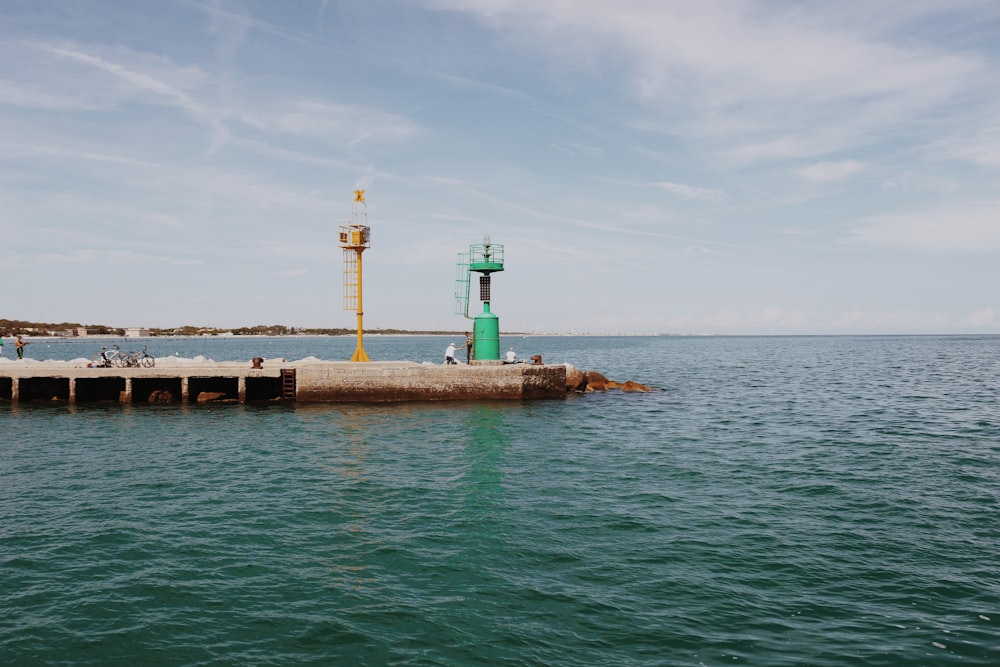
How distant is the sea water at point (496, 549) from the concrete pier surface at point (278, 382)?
285 inches

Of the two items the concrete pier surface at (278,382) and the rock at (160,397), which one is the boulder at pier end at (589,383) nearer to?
the concrete pier surface at (278,382)

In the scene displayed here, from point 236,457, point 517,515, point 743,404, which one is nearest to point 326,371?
point 236,457

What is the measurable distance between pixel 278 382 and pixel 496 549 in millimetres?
24060

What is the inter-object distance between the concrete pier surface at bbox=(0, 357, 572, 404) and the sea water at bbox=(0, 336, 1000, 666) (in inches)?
285

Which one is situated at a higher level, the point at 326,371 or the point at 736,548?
the point at 326,371

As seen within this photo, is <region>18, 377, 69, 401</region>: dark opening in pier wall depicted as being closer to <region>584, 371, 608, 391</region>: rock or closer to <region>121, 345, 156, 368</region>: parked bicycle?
<region>121, 345, 156, 368</region>: parked bicycle

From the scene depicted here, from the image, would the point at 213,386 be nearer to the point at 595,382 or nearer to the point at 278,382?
the point at 278,382

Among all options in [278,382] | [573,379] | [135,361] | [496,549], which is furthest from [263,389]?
[496,549]

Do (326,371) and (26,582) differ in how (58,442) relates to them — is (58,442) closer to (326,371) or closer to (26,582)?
(326,371)

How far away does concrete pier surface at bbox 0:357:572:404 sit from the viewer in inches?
1198

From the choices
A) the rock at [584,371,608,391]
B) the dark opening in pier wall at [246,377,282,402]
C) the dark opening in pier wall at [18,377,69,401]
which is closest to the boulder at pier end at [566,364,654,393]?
the rock at [584,371,608,391]

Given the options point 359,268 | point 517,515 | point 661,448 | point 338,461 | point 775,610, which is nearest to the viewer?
point 775,610

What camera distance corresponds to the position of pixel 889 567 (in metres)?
10.6

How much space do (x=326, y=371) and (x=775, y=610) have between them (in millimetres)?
25050
